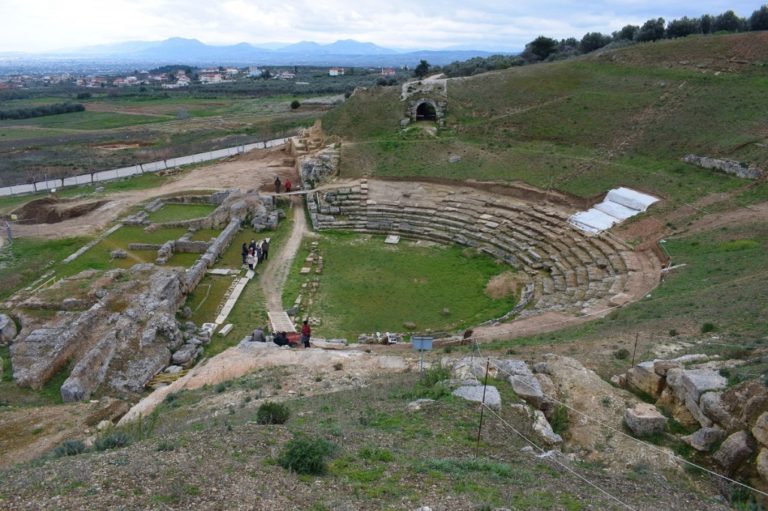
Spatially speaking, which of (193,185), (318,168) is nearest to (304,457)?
(318,168)

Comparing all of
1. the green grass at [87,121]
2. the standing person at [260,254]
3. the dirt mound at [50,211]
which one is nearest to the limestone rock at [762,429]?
the standing person at [260,254]

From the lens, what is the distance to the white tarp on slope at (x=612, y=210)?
25.4 meters

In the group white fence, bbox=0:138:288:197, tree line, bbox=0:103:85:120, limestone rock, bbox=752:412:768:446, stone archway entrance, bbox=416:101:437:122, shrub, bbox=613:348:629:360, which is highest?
stone archway entrance, bbox=416:101:437:122

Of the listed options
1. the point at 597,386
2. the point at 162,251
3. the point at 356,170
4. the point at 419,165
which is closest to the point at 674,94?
the point at 419,165

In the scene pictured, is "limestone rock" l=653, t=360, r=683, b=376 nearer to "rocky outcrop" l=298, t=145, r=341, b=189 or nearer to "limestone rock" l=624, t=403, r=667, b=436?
"limestone rock" l=624, t=403, r=667, b=436

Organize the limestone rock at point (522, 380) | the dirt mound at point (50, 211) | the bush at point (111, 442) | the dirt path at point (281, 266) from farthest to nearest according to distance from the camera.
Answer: the dirt mound at point (50, 211) < the dirt path at point (281, 266) < the limestone rock at point (522, 380) < the bush at point (111, 442)

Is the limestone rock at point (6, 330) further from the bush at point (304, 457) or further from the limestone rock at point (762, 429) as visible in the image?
the limestone rock at point (762, 429)

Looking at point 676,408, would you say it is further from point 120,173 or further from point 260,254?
point 120,173

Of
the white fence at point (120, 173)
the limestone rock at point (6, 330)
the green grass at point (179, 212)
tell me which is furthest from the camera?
the white fence at point (120, 173)

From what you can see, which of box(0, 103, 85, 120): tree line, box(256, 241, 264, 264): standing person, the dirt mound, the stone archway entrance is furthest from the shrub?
box(0, 103, 85, 120): tree line

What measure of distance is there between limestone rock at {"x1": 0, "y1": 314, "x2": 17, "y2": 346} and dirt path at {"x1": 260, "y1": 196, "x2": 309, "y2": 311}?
8.70 m

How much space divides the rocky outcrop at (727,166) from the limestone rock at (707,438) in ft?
69.8

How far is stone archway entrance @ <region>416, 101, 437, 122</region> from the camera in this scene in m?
41.1

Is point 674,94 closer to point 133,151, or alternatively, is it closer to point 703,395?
point 703,395
